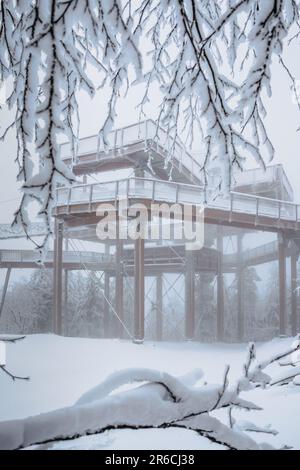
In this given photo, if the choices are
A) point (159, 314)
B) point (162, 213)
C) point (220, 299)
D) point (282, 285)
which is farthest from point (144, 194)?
point (159, 314)

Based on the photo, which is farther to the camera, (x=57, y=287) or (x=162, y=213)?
(x=57, y=287)

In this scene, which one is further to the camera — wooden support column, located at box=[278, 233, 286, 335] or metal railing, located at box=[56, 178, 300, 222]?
wooden support column, located at box=[278, 233, 286, 335]

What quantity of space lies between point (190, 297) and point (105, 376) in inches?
294

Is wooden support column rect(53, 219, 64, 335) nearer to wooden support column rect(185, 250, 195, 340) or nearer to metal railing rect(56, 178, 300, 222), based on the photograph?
metal railing rect(56, 178, 300, 222)

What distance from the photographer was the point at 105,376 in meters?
7.95

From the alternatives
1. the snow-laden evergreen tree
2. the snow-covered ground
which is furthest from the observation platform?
the snow-laden evergreen tree

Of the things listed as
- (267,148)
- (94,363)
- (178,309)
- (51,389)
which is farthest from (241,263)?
(178,309)

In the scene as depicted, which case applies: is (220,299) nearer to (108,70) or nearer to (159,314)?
(159,314)

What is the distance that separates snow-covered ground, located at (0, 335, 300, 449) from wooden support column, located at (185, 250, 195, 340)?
741mm

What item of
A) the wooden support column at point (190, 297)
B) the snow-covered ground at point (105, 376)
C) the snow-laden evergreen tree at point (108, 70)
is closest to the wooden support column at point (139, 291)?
the snow-covered ground at point (105, 376)

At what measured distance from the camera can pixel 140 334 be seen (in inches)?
468

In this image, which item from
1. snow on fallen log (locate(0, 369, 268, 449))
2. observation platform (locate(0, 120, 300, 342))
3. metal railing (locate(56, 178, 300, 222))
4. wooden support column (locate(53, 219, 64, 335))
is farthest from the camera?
wooden support column (locate(53, 219, 64, 335))

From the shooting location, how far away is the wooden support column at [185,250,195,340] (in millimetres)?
14414

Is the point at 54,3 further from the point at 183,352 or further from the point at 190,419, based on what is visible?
the point at 183,352
